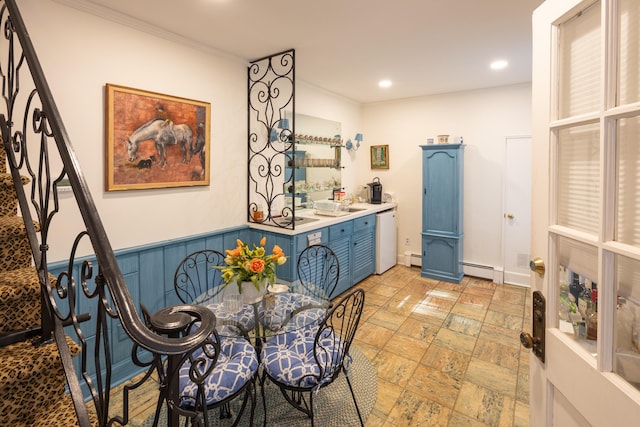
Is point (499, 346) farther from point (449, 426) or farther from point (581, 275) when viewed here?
point (581, 275)

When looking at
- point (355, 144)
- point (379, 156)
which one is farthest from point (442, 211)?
point (355, 144)

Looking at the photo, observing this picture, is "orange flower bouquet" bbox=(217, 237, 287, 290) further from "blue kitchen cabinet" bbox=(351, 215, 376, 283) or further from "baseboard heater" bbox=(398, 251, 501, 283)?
"baseboard heater" bbox=(398, 251, 501, 283)

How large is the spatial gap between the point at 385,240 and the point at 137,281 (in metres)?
3.41

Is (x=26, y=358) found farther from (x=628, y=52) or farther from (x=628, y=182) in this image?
(x=628, y=52)

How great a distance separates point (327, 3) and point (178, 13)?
3.58 feet

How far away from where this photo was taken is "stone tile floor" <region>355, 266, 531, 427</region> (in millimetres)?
2164

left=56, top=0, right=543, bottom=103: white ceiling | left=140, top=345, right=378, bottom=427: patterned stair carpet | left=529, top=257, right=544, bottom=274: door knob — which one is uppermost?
left=56, top=0, right=543, bottom=103: white ceiling

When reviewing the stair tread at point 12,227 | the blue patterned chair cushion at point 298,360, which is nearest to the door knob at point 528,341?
the blue patterned chair cushion at point 298,360

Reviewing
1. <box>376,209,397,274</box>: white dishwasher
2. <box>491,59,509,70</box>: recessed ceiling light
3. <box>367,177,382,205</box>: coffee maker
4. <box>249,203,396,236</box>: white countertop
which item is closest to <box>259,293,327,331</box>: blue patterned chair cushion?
<box>249,203,396,236</box>: white countertop

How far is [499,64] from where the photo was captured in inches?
139

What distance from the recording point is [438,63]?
3500mm

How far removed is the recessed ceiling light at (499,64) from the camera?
3.46 metres

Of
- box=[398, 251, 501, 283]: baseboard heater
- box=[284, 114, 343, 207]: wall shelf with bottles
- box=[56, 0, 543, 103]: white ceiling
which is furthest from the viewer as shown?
box=[398, 251, 501, 283]: baseboard heater

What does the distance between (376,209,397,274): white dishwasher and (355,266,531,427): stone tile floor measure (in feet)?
1.46
